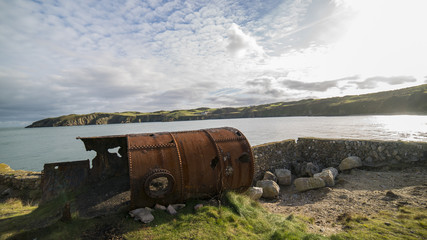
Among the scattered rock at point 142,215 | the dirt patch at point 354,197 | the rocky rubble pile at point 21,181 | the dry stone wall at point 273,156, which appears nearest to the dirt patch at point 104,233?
the scattered rock at point 142,215

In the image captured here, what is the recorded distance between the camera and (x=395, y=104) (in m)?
86.6

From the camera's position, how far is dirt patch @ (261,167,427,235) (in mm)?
6403

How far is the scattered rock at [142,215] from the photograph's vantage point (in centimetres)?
466

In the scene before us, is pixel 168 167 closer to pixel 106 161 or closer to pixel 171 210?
pixel 171 210

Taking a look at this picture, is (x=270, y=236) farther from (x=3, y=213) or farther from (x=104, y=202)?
(x=3, y=213)

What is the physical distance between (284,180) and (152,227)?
8.03 m

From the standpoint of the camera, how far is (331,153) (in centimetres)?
1206

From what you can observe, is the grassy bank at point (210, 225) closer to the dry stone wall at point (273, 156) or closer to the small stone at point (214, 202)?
the small stone at point (214, 202)

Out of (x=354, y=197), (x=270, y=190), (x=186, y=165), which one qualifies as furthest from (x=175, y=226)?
(x=354, y=197)

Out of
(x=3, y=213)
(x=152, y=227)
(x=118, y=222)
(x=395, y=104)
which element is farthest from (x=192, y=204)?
(x=395, y=104)

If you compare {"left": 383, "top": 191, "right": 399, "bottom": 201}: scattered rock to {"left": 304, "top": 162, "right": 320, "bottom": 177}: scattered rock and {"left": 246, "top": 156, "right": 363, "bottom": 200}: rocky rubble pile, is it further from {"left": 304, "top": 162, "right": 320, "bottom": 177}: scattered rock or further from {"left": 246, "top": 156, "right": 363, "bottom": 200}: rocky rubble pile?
{"left": 304, "top": 162, "right": 320, "bottom": 177}: scattered rock

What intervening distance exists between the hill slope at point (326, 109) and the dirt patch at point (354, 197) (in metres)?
98.0

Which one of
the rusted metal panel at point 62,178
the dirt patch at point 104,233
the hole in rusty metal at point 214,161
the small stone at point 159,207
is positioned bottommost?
the dirt patch at point 104,233

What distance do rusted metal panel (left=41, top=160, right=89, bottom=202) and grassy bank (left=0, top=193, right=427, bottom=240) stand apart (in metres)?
0.48
